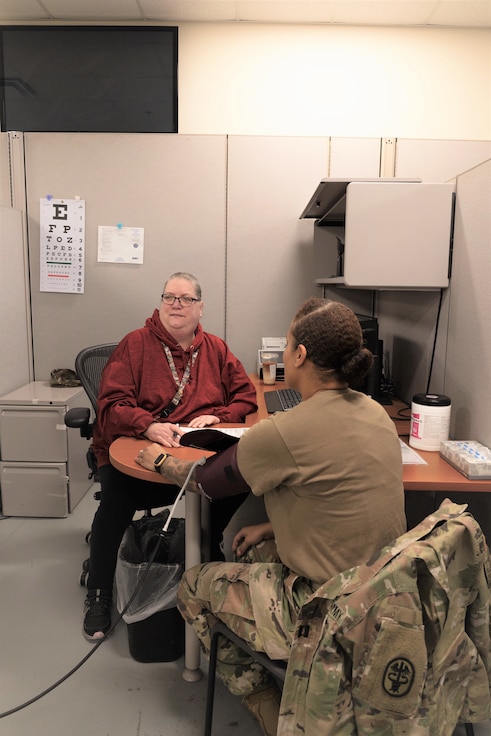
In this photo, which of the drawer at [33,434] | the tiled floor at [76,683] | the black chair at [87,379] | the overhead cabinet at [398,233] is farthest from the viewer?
the drawer at [33,434]

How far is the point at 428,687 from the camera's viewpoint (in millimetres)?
976

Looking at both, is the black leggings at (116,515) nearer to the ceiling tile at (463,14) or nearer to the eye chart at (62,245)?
the eye chart at (62,245)

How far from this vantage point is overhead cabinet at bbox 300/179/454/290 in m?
1.85

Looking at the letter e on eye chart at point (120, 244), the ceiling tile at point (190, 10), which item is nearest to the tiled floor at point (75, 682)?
the letter e on eye chart at point (120, 244)

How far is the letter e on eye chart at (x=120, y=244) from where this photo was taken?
3113mm

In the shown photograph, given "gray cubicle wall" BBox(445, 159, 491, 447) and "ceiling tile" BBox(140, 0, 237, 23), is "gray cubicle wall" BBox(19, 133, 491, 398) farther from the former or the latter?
"gray cubicle wall" BBox(445, 159, 491, 447)

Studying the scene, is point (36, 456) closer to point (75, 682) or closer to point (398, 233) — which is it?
point (75, 682)

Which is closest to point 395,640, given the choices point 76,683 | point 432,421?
point 432,421

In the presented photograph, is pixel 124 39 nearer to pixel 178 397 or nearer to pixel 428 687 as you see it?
pixel 178 397

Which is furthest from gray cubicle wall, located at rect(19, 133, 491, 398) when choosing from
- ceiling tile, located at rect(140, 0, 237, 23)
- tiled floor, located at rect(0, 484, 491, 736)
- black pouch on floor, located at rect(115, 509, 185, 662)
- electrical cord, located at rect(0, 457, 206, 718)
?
electrical cord, located at rect(0, 457, 206, 718)

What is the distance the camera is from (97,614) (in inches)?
73.9

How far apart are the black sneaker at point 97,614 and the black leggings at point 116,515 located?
0.03 metres

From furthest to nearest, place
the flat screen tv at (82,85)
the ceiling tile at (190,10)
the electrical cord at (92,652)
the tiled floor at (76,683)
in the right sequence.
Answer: the flat screen tv at (82,85)
the ceiling tile at (190,10)
the tiled floor at (76,683)
the electrical cord at (92,652)

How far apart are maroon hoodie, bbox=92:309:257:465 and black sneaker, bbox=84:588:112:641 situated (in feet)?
1.60
